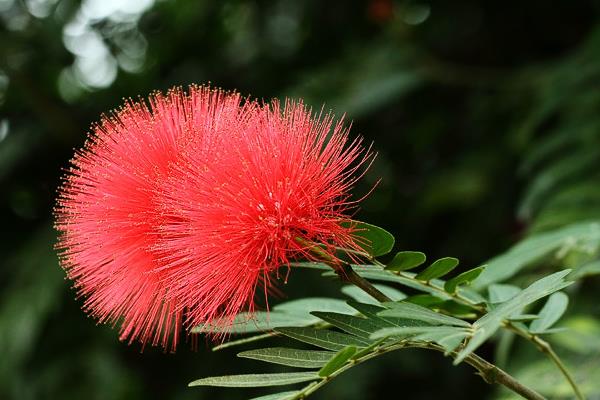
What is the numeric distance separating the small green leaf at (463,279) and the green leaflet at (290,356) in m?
0.20

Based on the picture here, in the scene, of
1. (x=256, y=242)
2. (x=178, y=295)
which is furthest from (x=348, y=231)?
(x=178, y=295)

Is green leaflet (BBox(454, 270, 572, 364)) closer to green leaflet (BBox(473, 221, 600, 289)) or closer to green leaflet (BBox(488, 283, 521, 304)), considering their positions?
green leaflet (BBox(488, 283, 521, 304))

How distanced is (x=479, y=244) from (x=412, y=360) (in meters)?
0.53

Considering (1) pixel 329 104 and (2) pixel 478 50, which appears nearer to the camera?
(1) pixel 329 104

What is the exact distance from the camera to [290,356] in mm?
1051

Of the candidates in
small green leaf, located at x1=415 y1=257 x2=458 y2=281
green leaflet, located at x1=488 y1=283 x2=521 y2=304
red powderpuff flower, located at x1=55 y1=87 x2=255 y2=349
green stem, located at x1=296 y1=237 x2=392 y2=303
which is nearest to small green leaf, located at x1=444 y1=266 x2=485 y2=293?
small green leaf, located at x1=415 y1=257 x2=458 y2=281

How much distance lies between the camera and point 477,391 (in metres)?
3.34

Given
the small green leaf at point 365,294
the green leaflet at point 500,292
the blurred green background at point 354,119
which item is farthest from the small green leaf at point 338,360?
the blurred green background at point 354,119

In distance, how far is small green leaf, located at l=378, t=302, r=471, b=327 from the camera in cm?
93

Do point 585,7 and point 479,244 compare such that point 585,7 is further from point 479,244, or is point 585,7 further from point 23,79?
point 23,79

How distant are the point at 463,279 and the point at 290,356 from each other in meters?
0.26

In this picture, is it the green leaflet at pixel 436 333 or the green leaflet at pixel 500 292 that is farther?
the green leaflet at pixel 500 292

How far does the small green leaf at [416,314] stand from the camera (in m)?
0.93

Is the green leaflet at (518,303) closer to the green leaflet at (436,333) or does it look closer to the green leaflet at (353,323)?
the green leaflet at (436,333)
